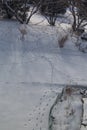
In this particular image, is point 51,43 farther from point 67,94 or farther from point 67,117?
point 67,117

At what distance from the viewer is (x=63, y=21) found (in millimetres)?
9367

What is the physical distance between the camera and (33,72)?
554cm

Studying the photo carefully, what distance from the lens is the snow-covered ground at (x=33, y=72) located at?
13.8 ft

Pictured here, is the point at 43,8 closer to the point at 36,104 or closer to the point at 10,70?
the point at 10,70

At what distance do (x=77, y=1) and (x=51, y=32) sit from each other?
164 cm

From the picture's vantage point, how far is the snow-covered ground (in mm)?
4203

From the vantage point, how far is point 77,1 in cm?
639

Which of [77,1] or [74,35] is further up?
[77,1]

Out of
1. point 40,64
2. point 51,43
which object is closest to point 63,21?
point 51,43

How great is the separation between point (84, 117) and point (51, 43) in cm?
303

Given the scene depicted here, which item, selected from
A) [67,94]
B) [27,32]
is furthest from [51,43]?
[67,94]

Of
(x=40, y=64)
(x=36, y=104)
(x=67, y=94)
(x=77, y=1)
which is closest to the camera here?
(x=36, y=104)

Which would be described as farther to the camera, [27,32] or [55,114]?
[27,32]

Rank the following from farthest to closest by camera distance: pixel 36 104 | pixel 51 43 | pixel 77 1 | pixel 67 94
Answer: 1. pixel 51 43
2. pixel 77 1
3. pixel 67 94
4. pixel 36 104
